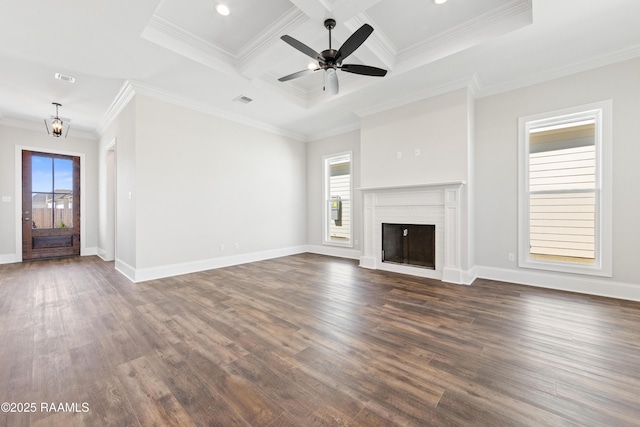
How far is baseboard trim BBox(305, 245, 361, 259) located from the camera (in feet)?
19.3

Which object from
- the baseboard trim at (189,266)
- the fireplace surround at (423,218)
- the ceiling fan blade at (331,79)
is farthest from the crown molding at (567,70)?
the baseboard trim at (189,266)

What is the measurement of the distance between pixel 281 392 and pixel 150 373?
3.10 feet

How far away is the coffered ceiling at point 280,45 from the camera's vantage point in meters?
2.70

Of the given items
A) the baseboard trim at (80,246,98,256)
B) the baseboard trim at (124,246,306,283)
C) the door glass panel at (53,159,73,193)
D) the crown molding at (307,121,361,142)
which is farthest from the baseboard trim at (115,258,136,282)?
the crown molding at (307,121,361,142)

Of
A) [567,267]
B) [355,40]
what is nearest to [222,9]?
[355,40]

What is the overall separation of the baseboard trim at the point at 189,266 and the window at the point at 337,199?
1.38m

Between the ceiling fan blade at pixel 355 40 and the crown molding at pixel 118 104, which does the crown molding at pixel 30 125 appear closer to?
the crown molding at pixel 118 104

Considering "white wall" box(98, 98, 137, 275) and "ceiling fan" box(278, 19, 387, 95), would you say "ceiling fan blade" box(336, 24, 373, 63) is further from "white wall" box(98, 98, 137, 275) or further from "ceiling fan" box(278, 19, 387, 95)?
"white wall" box(98, 98, 137, 275)

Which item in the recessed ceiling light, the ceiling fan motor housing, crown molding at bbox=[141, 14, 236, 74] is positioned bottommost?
the ceiling fan motor housing

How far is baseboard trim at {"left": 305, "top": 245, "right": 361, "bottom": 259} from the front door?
19.2 feet

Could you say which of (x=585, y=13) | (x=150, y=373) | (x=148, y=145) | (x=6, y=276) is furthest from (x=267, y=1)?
(x=6, y=276)

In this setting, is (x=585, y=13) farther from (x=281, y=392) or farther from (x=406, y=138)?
(x=281, y=392)

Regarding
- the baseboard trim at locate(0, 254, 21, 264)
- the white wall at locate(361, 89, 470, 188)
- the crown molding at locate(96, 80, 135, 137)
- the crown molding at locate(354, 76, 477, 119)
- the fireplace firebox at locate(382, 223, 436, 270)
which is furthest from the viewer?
the baseboard trim at locate(0, 254, 21, 264)

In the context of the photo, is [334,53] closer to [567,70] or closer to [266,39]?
[266,39]
